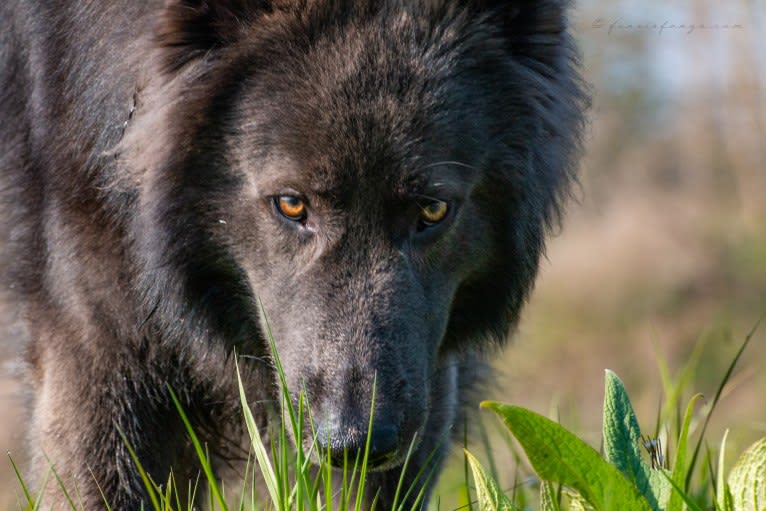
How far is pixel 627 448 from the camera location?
2668mm

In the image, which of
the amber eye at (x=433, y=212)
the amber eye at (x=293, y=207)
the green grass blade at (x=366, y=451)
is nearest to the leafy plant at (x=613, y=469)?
the green grass blade at (x=366, y=451)

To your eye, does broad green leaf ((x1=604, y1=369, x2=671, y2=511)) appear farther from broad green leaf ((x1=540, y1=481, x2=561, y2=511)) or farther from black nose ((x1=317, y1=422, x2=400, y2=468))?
black nose ((x1=317, y1=422, x2=400, y2=468))

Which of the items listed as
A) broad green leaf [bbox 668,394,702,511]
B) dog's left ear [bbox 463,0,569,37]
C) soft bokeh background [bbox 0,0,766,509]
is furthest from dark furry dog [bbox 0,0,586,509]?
soft bokeh background [bbox 0,0,766,509]

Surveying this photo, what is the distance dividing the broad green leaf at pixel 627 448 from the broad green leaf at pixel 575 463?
92 mm

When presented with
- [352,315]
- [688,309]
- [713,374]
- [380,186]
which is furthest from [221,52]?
[688,309]

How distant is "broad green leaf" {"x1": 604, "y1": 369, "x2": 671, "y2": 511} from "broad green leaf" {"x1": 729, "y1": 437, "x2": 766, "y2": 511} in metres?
0.18

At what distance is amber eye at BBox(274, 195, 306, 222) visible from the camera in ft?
10.6

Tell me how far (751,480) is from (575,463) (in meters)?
0.46

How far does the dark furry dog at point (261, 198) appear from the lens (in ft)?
10.4

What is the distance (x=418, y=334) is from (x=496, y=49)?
3.44 ft

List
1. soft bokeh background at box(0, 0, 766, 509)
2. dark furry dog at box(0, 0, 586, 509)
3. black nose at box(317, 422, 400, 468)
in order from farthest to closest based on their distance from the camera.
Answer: soft bokeh background at box(0, 0, 766, 509), dark furry dog at box(0, 0, 586, 509), black nose at box(317, 422, 400, 468)

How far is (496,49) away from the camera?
3533mm

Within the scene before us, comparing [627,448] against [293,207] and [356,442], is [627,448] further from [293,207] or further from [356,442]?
[293,207]

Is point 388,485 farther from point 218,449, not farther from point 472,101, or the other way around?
point 472,101
